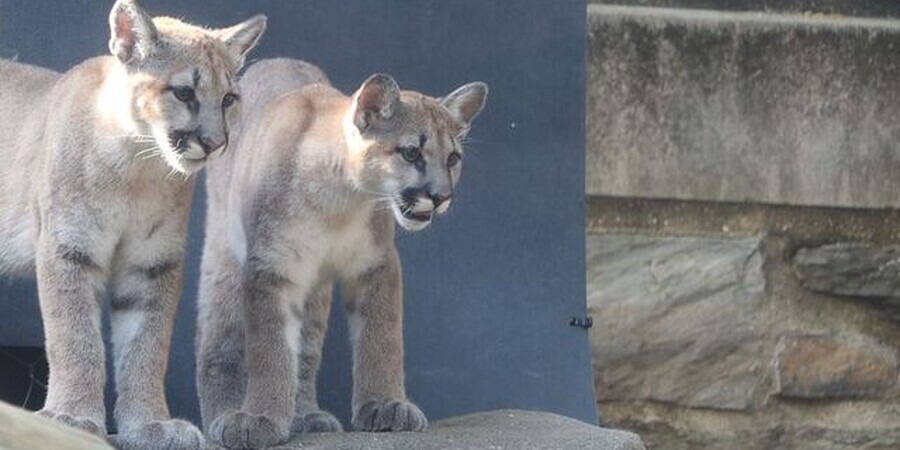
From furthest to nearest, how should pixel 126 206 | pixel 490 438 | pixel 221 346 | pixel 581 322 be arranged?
pixel 581 322 → pixel 221 346 → pixel 490 438 → pixel 126 206

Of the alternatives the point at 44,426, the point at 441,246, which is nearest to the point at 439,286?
the point at 441,246

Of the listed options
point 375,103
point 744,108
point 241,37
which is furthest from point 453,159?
point 744,108

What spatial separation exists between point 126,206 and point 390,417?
93 cm

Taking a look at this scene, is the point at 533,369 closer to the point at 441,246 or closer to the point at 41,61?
the point at 441,246

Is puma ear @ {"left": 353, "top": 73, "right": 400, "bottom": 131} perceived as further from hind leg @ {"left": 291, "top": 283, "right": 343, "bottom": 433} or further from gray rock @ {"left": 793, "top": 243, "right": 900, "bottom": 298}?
gray rock @ {"left": 793, "top": 243, "right": 900, "bottom": 298}

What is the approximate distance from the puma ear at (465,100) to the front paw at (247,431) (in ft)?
3.59

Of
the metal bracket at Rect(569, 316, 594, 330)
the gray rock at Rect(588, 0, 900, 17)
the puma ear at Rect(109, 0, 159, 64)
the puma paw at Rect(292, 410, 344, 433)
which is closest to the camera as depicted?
the puma ear at Rect(109, 0, 159, 64)

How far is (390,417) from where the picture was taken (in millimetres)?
6375

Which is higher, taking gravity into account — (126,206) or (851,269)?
(126,206)

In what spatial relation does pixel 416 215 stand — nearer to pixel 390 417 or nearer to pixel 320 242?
pixel 320 242

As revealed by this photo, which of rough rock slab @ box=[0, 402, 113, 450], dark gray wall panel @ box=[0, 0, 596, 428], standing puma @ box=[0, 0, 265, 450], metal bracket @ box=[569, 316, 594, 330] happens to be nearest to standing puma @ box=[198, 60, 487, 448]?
standing puma @ box=[0, 0, 265, 450]

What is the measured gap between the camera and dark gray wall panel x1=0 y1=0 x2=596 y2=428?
7.16m

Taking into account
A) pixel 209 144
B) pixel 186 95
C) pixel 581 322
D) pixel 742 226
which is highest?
pixel 186 95

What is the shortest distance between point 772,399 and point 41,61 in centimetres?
252
